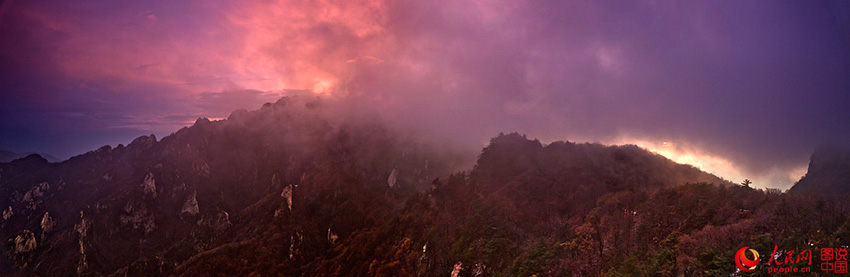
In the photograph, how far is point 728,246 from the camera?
3247cm

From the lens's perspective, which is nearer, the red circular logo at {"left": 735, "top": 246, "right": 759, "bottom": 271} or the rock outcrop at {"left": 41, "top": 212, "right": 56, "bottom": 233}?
the red circular logo at {"left": 735, "top": 246, "right": 759, "bottom": 271}

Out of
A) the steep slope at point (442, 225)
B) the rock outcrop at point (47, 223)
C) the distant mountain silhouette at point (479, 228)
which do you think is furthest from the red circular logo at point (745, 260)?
the rock outcrop at point (47, 223)

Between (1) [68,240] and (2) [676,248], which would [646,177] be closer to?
(2) [676,248]

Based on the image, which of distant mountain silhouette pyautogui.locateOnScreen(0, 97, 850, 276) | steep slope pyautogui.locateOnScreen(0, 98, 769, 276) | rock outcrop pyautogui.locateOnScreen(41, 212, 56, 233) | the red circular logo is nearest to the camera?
the red circular logo

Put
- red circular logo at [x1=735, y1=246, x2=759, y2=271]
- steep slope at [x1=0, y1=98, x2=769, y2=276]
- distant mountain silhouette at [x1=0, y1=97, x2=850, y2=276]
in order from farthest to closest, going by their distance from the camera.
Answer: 1. steep slope at [x1=0, y1=98, x2=769, y2=276]
2. distant mountain silhouette at [x1=0, y1=97, x2=850, y2=276]
3. red circular logo at [x1=735, y1=246, x2=759, y2=271]

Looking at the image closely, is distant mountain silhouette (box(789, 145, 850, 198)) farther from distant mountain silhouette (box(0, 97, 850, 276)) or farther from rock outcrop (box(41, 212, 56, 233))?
rock outcrop (box(41, 212, 56, 233))

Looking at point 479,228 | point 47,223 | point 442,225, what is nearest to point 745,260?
point 479,228

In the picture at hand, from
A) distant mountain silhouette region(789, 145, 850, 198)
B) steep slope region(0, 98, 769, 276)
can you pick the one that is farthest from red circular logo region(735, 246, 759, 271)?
distant mountain silhouette region(789, 145, 850, 198)

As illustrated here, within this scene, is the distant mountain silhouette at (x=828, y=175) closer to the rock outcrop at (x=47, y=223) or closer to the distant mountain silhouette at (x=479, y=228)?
the distant mountain silhouette at (x=479, y=228)

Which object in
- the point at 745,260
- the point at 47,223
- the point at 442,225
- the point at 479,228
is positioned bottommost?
the point at 47,223

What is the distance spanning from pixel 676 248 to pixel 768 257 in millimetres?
8751

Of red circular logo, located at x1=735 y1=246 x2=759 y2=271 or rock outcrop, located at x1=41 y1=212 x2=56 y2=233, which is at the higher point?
red circular logo, located at x1=735 y1=246 x2=759 y2=271

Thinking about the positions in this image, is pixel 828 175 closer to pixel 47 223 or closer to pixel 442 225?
pixel 442 225

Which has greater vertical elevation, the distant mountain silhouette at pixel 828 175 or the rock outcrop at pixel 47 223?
the distant mountain silhouette at pixel 828 175
